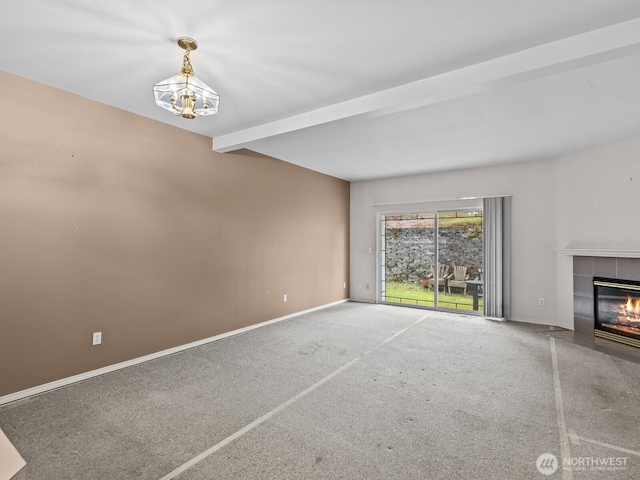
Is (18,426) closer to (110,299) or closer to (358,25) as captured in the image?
(110,299)

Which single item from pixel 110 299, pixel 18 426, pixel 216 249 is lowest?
pixel 18 426

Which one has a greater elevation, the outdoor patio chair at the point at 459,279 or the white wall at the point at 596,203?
the white wall at the point at 596,203

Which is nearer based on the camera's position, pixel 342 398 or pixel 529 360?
pixel 342 398

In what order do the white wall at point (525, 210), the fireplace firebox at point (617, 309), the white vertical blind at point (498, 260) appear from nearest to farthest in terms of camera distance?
the fireplace firebox at point (617, 309) → the white wall at point (525, 210) → the white vertical blind at point (498, 260)

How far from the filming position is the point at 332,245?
6.72 metres

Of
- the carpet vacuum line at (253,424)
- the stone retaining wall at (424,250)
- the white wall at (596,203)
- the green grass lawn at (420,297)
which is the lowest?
the carpet vacuum line at (253,424)

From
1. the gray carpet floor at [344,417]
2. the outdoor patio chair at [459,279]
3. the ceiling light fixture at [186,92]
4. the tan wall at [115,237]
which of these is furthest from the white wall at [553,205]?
the ceiling light fixture at [186,92]

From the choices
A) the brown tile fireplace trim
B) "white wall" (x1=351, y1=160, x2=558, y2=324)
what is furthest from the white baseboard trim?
the brown tile fireplace trim

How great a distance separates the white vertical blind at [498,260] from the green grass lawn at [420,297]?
1.24 ft

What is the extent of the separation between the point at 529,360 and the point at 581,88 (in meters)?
2.77

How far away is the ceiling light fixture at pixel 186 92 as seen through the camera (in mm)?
2111

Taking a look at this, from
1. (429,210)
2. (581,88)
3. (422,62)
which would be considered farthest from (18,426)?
(429,210)

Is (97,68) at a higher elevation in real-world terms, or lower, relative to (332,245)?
higher

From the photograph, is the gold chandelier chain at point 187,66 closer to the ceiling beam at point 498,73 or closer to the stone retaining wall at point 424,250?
the ceiling beam at point 498,73
